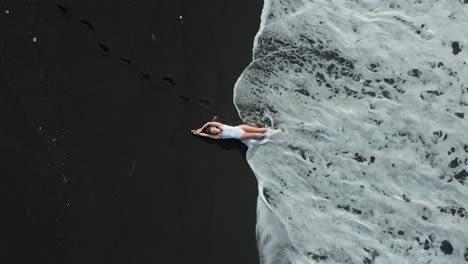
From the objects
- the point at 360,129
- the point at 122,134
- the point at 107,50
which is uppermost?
the point at 107,50

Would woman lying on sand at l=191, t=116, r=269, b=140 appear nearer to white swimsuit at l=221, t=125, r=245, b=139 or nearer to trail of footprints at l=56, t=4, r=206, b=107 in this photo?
white swimsuit at l=221, t=125, r=245, b=139

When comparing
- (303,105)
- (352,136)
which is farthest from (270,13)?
(352,136)

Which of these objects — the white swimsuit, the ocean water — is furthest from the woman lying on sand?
the ocean water

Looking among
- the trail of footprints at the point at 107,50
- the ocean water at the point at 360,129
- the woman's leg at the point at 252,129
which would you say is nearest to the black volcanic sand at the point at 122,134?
the trail of footprints at the point at 107,50

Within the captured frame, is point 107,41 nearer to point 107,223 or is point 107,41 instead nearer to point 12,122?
point 12,122

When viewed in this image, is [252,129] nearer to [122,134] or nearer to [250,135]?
[250,135]

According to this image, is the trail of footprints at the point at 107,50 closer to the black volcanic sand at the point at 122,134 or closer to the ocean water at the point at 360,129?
the black volcanic sand at the point at 122,134

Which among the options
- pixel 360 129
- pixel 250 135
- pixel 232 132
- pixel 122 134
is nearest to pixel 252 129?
pixel 250 135
